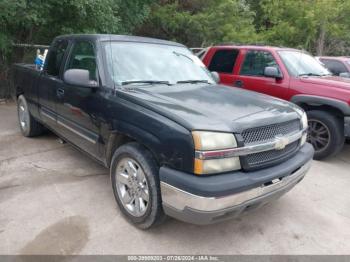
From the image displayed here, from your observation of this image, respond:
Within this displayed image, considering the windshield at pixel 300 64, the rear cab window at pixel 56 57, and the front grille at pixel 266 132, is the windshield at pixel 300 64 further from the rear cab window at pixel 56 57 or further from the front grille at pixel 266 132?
the rear cab window at pixel 56 57

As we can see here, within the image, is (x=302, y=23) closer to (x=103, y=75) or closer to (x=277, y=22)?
(x=277, y=22)

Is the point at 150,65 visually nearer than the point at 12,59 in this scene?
Yes

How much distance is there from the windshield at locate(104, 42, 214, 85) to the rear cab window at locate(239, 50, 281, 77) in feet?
7.31

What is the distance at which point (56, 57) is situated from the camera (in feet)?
Answer: 15.3

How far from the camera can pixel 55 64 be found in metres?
4.62

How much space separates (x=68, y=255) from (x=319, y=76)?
17.0ft

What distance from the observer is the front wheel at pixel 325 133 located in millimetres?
5250

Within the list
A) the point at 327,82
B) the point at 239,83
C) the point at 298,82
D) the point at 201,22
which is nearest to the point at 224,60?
the point at 239,83

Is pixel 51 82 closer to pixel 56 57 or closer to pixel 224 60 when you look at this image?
pixel 56 57

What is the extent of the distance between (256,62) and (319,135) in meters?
1.85

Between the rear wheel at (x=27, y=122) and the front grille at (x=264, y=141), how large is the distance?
409cm

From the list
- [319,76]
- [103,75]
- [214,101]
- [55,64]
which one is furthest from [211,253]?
[319,76]

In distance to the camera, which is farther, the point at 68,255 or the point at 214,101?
the point at 214,101

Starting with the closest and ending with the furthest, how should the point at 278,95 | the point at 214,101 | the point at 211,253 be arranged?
the point at 211,253 < the point at 214,101 < the point at 278,95
